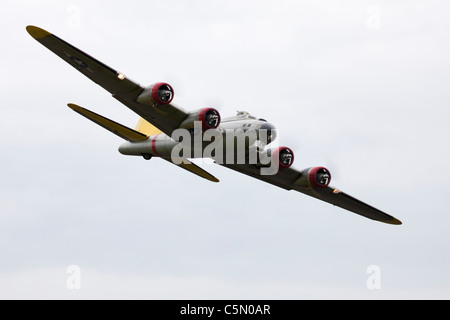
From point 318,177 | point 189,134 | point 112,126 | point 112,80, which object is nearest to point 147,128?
point 112,126

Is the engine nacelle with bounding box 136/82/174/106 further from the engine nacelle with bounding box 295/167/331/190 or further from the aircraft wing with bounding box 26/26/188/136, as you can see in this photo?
the engine nacelle with bounding box 295/167/331/190

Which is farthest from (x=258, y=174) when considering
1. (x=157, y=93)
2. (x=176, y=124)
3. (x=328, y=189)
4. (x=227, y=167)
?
(x=157, y=93)

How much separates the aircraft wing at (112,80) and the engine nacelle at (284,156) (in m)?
6.76

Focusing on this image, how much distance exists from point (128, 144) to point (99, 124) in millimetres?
2680

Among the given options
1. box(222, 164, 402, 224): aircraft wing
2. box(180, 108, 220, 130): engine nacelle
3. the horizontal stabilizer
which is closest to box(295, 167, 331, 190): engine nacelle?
box(222, 164, 402, 224): aircraft wing

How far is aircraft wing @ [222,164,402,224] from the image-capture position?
43.7 metres

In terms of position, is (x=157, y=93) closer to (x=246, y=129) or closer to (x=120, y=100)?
(x=120, y=100)

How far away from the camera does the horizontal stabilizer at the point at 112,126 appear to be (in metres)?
41.3

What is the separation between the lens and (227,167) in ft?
144

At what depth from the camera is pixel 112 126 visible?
4300 cm

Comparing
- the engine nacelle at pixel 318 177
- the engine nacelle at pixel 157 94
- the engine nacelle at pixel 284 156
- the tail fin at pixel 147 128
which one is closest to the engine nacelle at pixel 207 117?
the engine nacelle at pixel 157 94

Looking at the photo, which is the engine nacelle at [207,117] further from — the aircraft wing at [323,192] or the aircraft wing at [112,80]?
the aircraft wing at [323,192]

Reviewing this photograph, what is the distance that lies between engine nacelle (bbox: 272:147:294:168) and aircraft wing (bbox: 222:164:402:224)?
1.28 m

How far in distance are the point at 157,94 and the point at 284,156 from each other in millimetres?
9588
